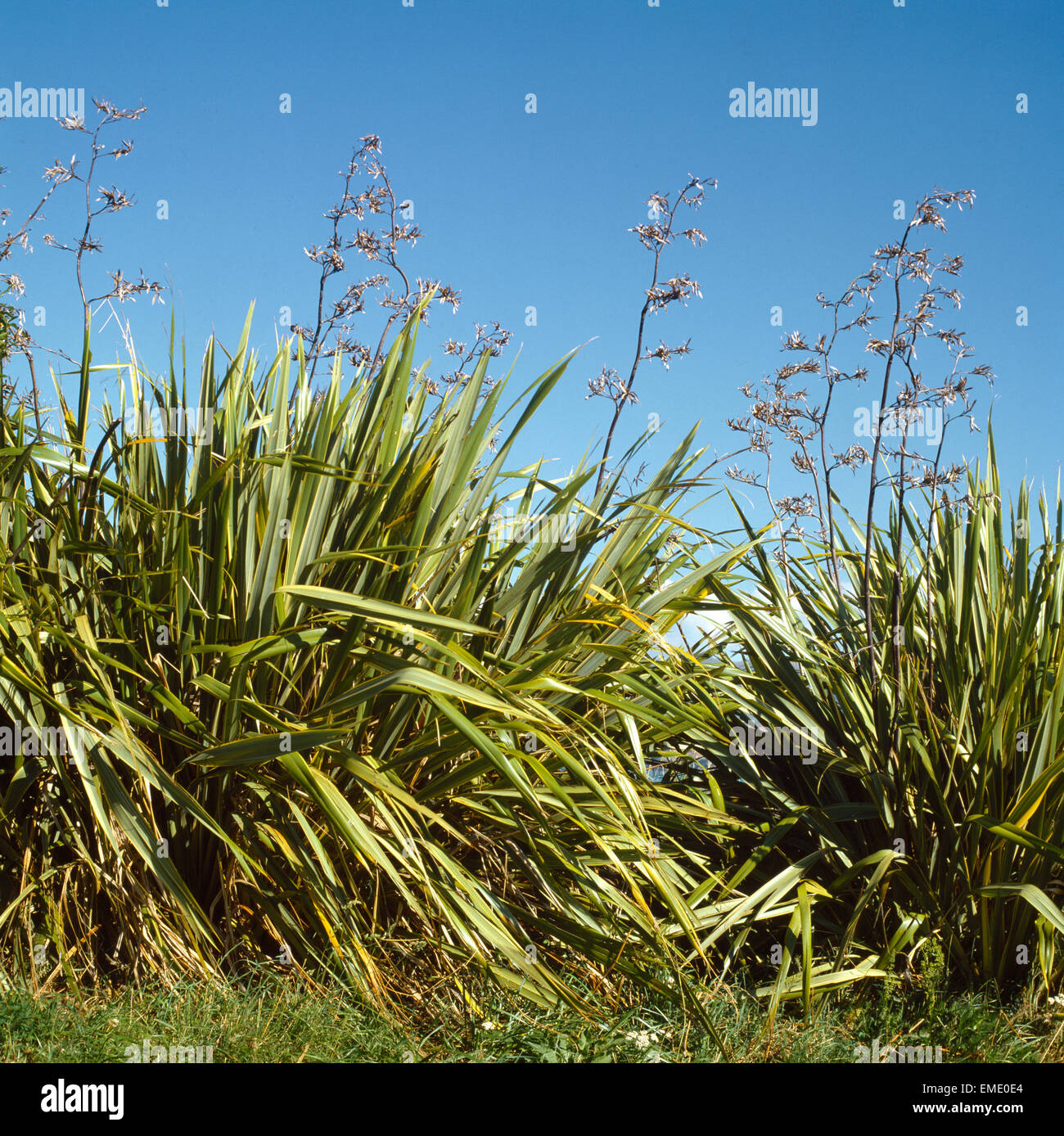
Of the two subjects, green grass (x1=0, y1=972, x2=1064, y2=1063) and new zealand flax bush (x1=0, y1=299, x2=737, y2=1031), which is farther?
new zealand flax bush (x1=0, y1=299, x2=737, y2=1031)

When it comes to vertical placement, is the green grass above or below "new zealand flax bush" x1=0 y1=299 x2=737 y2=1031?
below

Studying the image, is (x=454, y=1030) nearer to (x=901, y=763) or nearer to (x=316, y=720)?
(x=316, y=720)

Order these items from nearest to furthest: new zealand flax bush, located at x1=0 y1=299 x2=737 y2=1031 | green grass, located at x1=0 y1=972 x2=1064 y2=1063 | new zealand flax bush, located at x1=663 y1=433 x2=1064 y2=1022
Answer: green grass, located at x1=0 y1=972 x2=1064 y2=1063 < new zealand flax bush, located at x1=0 y1=299 x2=737 y2=1031 < new zealand flax bush, located at x1=663 y1=433 x2=1064 y2=1022

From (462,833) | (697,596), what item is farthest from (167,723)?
(697,596)

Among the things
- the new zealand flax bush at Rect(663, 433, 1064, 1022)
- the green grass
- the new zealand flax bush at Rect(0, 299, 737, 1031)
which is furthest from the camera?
the new zealand flax bush at Rect(663, 433, 1064, 1022)

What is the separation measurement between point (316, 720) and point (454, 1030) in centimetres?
86

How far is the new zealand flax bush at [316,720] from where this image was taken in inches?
92.3

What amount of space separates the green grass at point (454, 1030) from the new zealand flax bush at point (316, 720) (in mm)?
97

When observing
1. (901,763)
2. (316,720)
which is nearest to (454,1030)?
(316,720)

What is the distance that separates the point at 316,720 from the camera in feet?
8.19

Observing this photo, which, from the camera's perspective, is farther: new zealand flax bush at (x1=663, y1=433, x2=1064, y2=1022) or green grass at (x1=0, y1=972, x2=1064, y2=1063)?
new zealand flax bush at (x1=663, y1=433, x2=1064, y2=1022)

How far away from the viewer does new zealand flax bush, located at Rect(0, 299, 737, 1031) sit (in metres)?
2.34

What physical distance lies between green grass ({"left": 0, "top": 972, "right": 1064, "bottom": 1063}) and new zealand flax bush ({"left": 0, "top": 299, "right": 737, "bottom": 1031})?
10 cm
